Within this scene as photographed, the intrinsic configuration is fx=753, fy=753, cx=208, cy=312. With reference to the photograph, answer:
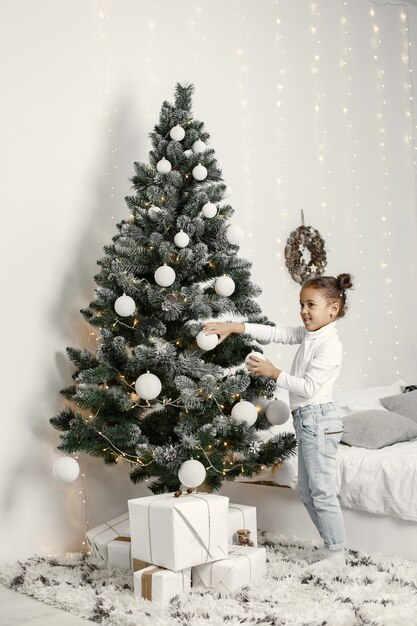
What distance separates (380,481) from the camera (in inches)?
117

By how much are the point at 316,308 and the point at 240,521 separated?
0.89m

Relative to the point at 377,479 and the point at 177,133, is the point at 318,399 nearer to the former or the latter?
the point at 377,479

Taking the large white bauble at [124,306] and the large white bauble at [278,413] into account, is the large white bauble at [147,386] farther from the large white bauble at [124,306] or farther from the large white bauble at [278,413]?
the large white bauble at [278,413]

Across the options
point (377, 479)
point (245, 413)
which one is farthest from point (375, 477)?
point (245, 413)

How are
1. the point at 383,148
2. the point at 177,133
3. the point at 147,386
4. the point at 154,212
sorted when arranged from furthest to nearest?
the point at 383,148
the point at 177,133
the point at 154,212
the point at 147,386

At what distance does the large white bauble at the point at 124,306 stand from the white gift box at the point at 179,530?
69cm

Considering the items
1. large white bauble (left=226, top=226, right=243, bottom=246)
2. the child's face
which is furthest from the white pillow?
large white bauble (left=226, top=226, right=243, bottom=246)

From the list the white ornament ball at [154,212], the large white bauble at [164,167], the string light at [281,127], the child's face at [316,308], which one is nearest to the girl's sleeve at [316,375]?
the child's face at [316,308]

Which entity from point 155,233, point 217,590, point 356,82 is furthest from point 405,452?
point 356,82

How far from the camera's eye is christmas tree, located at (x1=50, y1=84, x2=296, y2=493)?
9.29 ft

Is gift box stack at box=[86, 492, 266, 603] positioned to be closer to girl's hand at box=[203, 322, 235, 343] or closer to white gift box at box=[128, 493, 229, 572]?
white gift box at box=[128, 493, 229, 572]

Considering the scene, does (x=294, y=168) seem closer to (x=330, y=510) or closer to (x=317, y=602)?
(x=330, y=510)

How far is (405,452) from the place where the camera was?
310cm

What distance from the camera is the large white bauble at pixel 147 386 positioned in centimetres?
271
